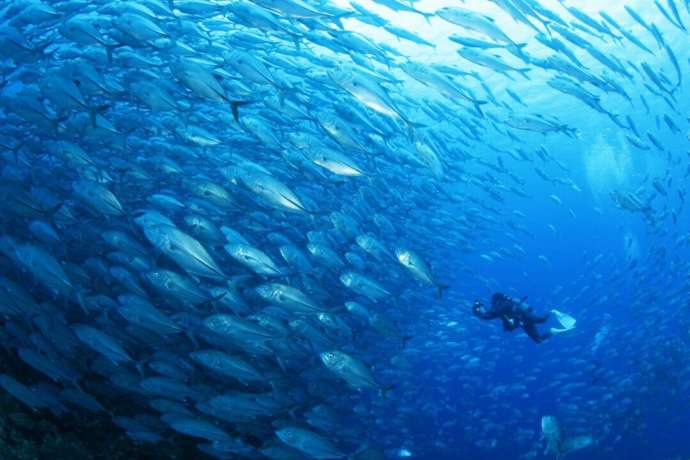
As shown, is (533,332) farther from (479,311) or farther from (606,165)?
(606,165)

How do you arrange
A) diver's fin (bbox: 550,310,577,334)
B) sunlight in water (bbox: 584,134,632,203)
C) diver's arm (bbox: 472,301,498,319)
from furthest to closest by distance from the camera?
1. sunlight in water (bbox: 584,134,632,203)
2. diver's arm (bbox: 472,301,498,319)
3. diver's fin (bbox: 550,310,577,334)

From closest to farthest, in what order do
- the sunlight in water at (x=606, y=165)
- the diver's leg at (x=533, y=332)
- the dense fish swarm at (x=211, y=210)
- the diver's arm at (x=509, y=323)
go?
the dense fish swarm at (x=211, y=210), the diver's arm at (x=509, y=323), the diver's leg at (x=533, y=332), the sunlight in water at (x=606, y=165)

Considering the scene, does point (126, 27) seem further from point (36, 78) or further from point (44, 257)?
point (36, 78)

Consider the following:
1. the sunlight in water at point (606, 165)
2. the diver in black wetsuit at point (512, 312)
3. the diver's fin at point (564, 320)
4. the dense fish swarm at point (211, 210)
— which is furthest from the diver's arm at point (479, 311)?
Answer: the sunlight in water at point (606, 165)

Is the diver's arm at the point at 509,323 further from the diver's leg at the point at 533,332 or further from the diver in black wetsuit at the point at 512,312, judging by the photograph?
the diver's leg at the point at 533,332

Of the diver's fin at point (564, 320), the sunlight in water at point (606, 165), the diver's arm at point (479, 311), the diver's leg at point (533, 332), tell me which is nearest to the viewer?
the diver's fin at point (564, 320)

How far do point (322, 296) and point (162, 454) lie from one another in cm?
364

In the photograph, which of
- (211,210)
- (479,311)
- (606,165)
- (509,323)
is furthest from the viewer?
(606,165)

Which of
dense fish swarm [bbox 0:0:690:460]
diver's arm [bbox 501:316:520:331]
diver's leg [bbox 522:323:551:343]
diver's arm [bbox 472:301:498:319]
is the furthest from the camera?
diver's leg [bbox 522:323:551:343]

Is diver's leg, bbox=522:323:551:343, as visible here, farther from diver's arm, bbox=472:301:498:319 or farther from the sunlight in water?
the sunlight in water

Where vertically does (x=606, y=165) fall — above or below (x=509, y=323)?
below

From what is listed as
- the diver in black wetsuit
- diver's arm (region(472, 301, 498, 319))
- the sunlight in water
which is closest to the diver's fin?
the diver in black wetsuit

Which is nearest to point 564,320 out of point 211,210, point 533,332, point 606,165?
point 533,332

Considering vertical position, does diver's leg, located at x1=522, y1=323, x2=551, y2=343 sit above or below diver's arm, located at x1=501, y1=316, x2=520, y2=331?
below
